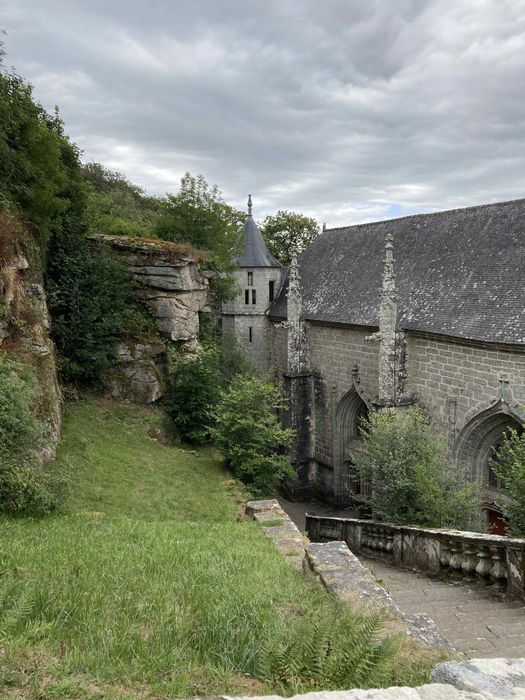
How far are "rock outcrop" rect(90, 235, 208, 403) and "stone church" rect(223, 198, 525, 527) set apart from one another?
197 inches

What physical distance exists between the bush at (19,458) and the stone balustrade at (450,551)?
5.97m

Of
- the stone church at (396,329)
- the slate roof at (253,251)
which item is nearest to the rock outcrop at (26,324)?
the stone church at (396,329)

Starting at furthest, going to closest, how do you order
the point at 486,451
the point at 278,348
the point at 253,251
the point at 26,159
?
the point at 253,251
the point at 278,348
the point at 486,451
the point at 26,159

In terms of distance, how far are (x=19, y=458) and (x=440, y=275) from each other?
14663 millimetres

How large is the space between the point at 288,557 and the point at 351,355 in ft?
44.8

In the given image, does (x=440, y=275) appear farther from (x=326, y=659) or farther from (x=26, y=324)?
(x=326, y=659)

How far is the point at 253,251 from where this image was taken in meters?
26.8

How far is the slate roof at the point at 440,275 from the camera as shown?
14938 mm

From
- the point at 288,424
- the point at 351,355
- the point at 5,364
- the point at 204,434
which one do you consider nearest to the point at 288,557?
the point at 5,364

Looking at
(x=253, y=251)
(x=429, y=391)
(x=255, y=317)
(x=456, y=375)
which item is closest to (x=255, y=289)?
(x=255, y=317)

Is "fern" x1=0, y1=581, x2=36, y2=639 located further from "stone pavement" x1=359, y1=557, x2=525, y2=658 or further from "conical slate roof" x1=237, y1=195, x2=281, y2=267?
"conical slate roof" x1=237, y1=195, x2=281, y2=267

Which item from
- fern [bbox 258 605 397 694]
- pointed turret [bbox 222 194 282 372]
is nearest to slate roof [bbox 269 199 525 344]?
pointed turret [bbox 222 194 282 372]

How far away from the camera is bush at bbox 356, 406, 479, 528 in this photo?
35.9ft

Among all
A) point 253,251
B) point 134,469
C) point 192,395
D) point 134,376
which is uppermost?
point 253,251
